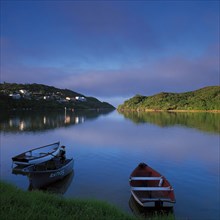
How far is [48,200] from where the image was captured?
11852 mm

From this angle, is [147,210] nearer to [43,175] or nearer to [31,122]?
[43,175]

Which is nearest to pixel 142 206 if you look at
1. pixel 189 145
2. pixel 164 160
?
pixel 164 160

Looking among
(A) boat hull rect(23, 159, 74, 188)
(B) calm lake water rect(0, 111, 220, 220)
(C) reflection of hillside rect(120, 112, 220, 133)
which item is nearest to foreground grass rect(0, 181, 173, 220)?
(B) calm lake water rect(0, 111, 220, 220)

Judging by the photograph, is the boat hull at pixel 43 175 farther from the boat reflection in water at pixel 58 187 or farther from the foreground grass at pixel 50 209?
the foreground grass at pixel 50 209

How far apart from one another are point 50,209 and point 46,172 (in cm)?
875

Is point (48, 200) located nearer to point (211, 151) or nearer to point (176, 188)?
point (176, 188)

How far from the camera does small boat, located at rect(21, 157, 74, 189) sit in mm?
17922

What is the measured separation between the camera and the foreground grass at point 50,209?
8.41 m

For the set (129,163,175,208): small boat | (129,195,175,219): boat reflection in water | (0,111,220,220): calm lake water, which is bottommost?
(0,111,220,220): calm lake water

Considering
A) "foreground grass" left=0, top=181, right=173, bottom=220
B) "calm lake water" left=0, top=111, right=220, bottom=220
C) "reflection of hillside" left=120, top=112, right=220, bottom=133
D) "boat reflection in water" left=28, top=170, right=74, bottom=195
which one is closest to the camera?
"foreground grass" left=0, top=181, right=173, bottom=220

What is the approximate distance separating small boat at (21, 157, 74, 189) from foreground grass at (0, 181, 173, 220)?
4663mm

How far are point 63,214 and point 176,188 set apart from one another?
12.1 metres

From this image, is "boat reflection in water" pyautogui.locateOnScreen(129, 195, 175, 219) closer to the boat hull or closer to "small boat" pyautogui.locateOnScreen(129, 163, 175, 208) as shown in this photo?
"small boat" pyautogui.locateOnScreen(129, 163, 175, 208)

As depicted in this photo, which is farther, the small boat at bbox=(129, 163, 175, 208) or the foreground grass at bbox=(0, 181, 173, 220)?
the small boat at bbox=(129, 163, 175, 208)
